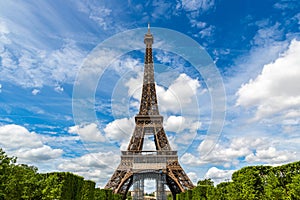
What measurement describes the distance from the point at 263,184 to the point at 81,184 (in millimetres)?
12484

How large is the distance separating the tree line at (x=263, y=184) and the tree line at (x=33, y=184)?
11382 millimetres

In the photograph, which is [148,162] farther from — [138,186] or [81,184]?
[81,184]

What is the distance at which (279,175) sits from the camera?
57.8ft

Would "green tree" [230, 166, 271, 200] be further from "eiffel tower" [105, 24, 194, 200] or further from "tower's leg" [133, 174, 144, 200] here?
"tower's leg" [133, 174, 144, 200]

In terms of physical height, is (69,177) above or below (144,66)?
below

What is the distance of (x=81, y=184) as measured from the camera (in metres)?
19.6

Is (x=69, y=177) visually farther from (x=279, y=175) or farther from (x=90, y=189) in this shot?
(x=279, y=175)

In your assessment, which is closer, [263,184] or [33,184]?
[33,184]

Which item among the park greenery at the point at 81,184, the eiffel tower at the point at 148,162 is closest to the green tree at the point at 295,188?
the park greenery at the point at 81,184

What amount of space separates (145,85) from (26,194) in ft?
Result: 104

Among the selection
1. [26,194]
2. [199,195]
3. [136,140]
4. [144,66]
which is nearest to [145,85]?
[144,66]

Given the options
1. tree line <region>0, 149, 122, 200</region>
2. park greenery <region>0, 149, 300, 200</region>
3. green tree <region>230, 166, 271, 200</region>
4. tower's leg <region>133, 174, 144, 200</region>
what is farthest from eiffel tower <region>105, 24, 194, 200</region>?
tree line <region>0, 149, 122, 200</region>

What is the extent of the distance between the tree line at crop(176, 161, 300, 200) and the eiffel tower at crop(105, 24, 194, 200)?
1340 centimetres

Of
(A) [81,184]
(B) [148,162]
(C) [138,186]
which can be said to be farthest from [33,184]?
(C) [138,186]
